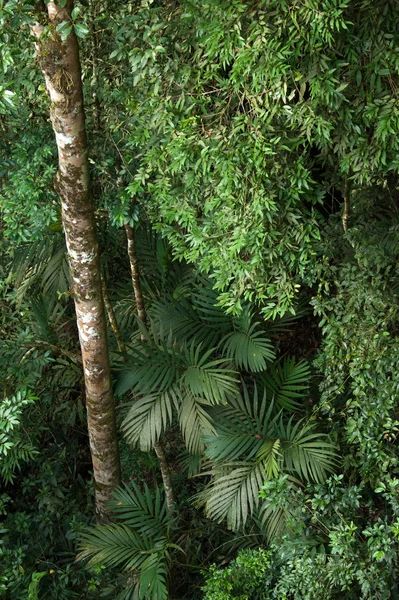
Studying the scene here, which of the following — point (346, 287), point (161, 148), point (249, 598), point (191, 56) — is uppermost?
point (191, 56)

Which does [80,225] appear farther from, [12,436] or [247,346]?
[12,436]

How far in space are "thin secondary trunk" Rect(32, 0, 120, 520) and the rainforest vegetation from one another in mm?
13

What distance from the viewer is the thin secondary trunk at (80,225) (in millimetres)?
3344

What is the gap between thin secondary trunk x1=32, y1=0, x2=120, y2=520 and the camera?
132 inches

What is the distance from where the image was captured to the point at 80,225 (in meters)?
3.73

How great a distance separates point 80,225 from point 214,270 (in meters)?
0.79

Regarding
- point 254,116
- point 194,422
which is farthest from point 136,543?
point 254,116

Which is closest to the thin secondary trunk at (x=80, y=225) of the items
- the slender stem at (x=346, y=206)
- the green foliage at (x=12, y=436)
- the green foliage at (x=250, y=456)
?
the green foliage at (x=12, y=436)

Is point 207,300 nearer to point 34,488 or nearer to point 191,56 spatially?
point 191,56

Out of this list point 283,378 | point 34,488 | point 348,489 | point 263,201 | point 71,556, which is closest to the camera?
point 263,201

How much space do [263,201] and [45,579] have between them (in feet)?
10.1

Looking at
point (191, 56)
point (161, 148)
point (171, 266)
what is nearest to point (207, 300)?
point (171, 266)

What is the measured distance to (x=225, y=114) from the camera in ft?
11.1

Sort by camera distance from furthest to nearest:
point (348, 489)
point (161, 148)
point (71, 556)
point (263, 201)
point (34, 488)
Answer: point (34, 488)
point (71, 556)
point (348, 489)
point (161, 148)
point (263, 201)
